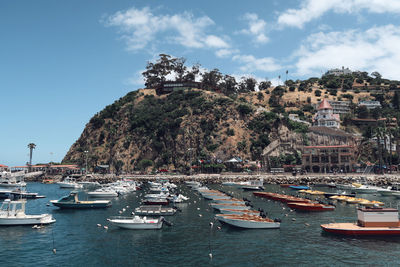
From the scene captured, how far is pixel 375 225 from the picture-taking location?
39625 millimetres

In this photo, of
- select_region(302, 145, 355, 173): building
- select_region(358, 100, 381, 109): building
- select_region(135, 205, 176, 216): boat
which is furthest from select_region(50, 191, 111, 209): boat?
select_region(358, 100, 381, 109): building

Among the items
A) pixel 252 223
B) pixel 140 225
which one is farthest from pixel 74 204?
pixel 252 223

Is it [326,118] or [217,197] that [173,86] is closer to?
[326,118]

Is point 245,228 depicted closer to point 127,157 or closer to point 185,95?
point 127,157

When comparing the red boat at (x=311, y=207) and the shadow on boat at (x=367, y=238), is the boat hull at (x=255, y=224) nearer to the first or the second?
the shadow on boat at (x=367, y=238)

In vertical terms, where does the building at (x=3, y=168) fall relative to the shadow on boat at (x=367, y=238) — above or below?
above

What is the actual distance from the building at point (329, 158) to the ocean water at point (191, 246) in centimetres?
7940

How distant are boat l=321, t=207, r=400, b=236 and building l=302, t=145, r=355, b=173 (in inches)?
3478

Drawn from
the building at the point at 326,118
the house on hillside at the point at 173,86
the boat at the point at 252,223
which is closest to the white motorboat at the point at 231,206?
the boat at the point at 252,223

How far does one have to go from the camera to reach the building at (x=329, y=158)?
12438 cm

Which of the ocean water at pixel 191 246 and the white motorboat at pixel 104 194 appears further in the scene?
the white motorboat at pixel 104 194

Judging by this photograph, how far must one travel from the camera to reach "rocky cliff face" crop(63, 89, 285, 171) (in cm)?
14562

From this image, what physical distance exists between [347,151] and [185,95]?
9366 cm

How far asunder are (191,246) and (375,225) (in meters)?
24.1
